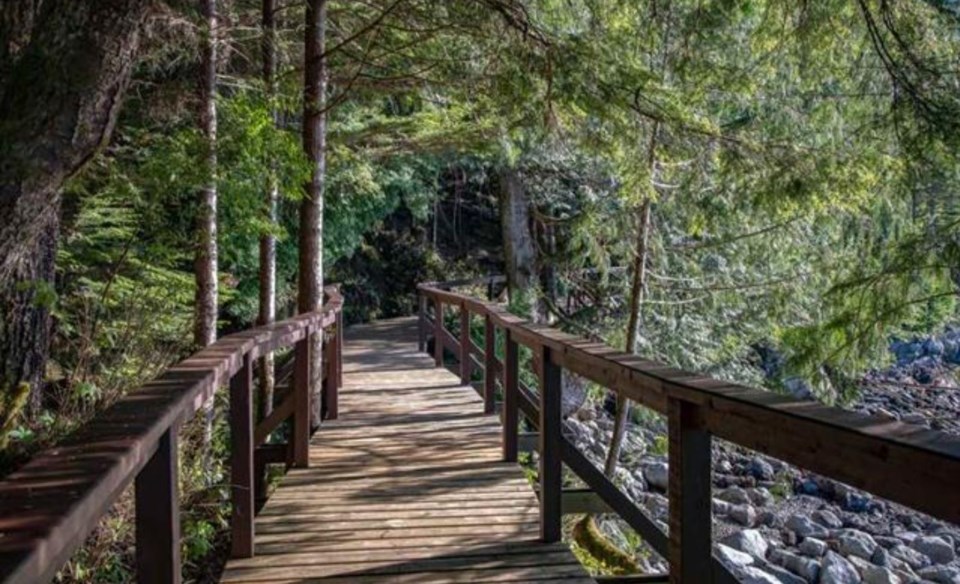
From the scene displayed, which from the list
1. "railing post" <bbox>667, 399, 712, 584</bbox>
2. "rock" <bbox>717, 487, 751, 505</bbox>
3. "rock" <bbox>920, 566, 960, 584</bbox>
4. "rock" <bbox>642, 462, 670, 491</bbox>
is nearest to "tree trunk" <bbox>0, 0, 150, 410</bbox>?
"railing post" <bbox>667, 399, 712, 584</bbox>

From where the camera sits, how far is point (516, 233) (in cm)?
1414

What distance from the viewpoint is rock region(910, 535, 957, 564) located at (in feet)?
33.5

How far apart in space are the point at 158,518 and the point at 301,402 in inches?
121

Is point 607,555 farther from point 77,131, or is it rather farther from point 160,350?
point 77,131

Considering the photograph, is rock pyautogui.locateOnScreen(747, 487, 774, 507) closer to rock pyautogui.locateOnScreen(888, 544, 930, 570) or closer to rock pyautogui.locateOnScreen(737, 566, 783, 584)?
rock pyautogui.locateOnScreen(888, 544, 930, 570)

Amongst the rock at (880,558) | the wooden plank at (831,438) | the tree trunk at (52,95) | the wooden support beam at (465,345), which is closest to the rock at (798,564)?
the rock at (880,558)

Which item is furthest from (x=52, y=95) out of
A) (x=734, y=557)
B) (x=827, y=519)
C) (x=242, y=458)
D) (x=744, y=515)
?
(x=827, y=519)

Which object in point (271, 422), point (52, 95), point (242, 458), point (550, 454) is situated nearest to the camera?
point (52, 95)

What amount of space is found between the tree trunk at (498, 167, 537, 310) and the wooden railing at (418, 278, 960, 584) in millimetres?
10203

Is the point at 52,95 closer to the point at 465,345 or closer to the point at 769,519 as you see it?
the point at 465,345

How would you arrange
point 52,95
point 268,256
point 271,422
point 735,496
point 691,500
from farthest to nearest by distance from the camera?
point 735,496, point 268,256, point 271,422, point 52,95, point 691,500

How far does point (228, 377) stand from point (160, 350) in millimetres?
3382

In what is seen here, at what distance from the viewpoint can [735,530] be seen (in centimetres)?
1030

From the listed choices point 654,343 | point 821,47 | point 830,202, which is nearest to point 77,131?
point 821,47
